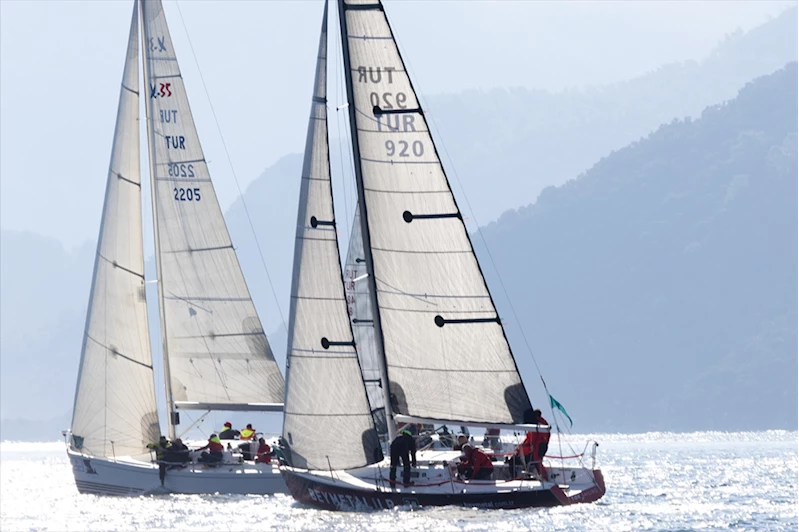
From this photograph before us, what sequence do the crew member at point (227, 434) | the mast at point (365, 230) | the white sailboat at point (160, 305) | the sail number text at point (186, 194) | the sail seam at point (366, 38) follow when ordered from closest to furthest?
1. the mast at point (365, 230)
2. the sail seam at point (366, 38)
3. the white sailboat at point (160, 305)
4. the sail number text at point (186, 194)
5. the crew member at point (227, 434)

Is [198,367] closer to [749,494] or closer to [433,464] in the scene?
A: [433,464]

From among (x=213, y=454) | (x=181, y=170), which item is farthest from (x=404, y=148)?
(x=181, y=170)

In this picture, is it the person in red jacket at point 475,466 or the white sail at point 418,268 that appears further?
the white sail at point 418,268

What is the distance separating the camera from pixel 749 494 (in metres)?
42.8

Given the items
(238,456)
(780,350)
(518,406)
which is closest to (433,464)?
(518,406)

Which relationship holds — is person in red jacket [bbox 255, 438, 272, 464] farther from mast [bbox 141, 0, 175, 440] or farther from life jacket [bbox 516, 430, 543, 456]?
life jacket [bbox 516, 430, 543, 456]

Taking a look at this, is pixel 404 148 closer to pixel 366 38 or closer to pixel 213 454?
pixel 366 38

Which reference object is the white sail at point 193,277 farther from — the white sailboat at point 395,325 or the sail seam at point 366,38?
the sail seam at point 366,38

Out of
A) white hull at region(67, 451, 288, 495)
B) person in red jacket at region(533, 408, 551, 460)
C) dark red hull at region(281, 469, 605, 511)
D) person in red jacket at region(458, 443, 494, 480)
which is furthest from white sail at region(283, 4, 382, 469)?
white hull at region(67, 451, 288, 495)

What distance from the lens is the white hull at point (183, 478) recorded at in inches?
1537

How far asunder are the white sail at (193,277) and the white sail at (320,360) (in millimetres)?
8869

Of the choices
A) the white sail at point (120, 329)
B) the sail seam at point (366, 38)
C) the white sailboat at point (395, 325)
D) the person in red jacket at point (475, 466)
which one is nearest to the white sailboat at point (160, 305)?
the white sail at point (120, 329)

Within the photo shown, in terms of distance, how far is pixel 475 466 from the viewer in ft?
107

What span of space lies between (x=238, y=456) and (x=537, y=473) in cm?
1012
